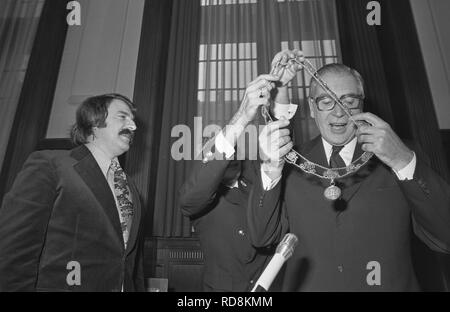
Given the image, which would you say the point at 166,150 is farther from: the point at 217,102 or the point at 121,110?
the point at 121,110

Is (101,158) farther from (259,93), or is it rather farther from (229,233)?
(259,93)

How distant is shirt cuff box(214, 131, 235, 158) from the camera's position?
3.16ft

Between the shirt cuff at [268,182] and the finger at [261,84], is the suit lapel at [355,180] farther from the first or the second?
the finger at [261,84]

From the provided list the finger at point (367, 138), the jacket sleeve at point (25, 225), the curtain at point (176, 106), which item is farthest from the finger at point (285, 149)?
the curtain at point (176, 106)

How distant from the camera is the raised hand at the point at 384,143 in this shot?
87 cm

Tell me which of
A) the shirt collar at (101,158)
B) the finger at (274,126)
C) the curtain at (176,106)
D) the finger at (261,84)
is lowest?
the finger at (274,126)

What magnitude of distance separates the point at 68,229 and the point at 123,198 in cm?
27

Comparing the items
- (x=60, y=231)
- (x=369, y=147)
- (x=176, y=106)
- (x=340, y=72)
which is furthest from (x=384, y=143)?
(x=176, y=106)

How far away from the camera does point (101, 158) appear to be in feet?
5.04

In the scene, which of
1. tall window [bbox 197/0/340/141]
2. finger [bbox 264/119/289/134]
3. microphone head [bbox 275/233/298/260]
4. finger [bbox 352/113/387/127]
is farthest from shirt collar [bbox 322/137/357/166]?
tall window [bbox 197/0/340/141]

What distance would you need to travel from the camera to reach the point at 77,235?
47.9 inches

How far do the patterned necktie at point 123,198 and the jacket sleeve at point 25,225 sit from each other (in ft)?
0.88
